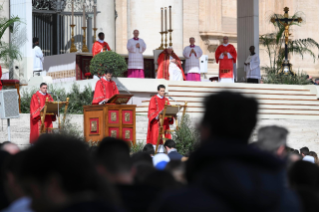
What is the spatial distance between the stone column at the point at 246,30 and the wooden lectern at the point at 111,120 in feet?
39.8

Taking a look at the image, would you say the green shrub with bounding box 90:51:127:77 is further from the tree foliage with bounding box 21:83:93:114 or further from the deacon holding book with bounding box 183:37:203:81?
the deacon holding book with bounding box 183:37:203:81

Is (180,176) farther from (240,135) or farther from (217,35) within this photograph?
(217,35)

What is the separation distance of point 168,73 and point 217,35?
9518 millimetres

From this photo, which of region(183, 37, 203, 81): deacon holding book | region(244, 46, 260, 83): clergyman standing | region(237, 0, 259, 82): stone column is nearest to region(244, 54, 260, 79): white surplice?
region(244, 46, 260, 83): clergyman standing

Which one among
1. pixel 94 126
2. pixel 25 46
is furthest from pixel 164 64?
pixel 94 126

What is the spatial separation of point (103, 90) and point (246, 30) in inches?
474

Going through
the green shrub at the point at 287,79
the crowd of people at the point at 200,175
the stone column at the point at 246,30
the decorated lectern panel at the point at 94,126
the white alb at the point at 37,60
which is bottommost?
the decorated lectern panel at the point at 94,126

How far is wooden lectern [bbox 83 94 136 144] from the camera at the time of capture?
13.2 m

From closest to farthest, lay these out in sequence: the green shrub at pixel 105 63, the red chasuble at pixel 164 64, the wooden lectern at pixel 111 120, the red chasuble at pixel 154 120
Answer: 1. the wooden lectern at pixel 111 120
2. the red chasuble at pixel 154 120
3. the green shrub at pixel 105 63
4. the red chasuble at pixel 164 64

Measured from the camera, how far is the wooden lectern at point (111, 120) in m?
13.2

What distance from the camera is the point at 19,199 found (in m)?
2.36

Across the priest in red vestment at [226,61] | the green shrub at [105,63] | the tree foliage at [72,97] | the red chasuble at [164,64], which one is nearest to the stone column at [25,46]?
the tree foliage at [72,97]

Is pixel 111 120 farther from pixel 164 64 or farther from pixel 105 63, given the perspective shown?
pixel 164 64

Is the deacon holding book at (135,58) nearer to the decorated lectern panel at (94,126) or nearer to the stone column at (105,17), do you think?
the stone column at (105,17)
